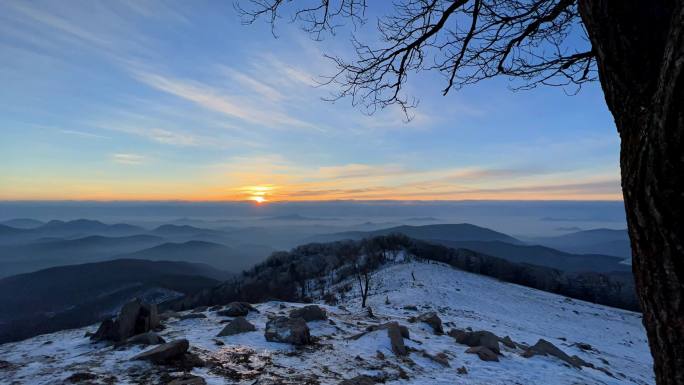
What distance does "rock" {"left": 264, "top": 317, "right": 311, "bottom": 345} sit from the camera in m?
10.5

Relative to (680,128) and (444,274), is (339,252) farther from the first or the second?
(680,128)

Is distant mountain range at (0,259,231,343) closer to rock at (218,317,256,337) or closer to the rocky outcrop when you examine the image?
the rocky outcrop

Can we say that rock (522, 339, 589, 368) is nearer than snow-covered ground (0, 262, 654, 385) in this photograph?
No

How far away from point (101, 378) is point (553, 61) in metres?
9.05

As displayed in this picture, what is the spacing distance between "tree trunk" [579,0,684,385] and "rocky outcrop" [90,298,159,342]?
37.6 ft

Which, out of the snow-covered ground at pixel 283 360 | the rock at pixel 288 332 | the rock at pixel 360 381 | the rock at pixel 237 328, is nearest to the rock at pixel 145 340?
the snow-covered ground at pixel 283 360

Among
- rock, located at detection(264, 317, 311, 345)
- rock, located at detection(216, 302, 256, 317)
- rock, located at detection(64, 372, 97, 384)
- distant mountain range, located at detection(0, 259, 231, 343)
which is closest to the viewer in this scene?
rock, located at detection(64, 372, 97, 384)

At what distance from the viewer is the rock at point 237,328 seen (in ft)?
36.0

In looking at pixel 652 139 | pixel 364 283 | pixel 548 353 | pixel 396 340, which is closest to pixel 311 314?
pixel 396 340

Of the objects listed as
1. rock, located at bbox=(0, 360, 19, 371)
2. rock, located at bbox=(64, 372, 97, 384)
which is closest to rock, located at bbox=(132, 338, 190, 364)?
rock, located at bbox=(64, 372, 97, 384)

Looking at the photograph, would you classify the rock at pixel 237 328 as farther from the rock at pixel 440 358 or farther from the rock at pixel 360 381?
the rock at pixel 440 358

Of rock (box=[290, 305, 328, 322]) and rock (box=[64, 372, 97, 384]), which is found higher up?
rock (box=[64, 372, 97, 384])

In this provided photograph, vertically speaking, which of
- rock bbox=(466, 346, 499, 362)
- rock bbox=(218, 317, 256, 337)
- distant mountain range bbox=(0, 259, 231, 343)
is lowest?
distant mountain range bbox=(0, 259, 231, 343)

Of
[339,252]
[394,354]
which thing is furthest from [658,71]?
[339,252]
